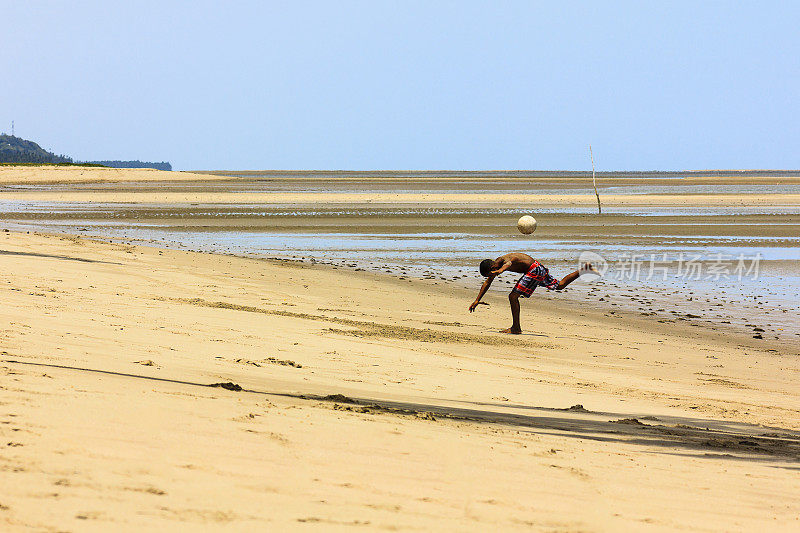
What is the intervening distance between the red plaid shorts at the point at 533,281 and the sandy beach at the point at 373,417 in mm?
565

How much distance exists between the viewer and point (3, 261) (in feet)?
45.5

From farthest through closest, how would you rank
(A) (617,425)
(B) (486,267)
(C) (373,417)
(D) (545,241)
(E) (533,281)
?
(D) (545,241) → (E) (533,281) → (B) (486,267) → (A) (617,425) → (C) (373,417)

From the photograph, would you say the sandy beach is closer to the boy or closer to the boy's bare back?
the boy

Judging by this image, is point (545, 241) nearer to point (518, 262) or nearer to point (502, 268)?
point (518, 262)

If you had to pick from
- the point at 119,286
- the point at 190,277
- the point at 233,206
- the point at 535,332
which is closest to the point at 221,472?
the point at 535,332

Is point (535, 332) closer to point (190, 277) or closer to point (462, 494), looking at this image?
point (190, 277)

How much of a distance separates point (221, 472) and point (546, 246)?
20603 millimetres

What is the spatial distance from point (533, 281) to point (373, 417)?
20.9 feet

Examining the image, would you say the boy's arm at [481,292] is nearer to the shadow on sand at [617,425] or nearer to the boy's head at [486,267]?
the boy's head at [486,267]

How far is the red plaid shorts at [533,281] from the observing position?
1151 centimetres

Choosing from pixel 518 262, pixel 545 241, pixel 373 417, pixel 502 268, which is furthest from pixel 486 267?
pixel 545 241

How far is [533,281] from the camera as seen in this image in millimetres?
11578

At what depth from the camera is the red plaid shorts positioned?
11.5 m

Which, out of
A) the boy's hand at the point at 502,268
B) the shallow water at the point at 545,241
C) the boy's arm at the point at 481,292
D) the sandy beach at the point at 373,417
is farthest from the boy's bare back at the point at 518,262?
the shallow water at the point at 545,241
